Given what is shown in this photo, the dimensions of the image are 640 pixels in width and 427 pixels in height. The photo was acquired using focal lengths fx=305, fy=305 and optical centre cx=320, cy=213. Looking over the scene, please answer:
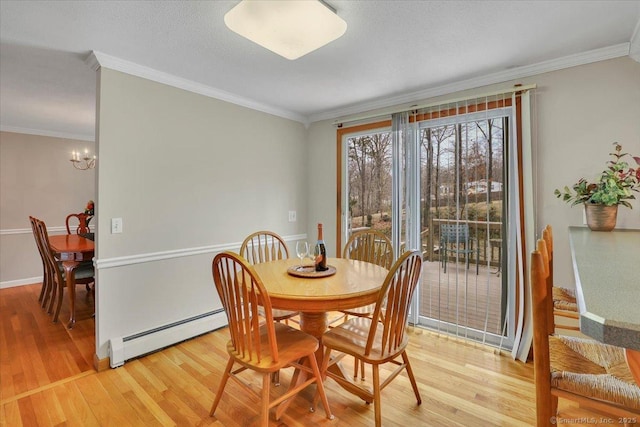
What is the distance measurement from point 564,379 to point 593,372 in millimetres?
191

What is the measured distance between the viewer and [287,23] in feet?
5.27

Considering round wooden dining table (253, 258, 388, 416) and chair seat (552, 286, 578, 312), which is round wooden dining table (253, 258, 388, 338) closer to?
round wooden dining table (253, 258, 388, 416)

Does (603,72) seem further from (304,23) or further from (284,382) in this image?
(284,382)

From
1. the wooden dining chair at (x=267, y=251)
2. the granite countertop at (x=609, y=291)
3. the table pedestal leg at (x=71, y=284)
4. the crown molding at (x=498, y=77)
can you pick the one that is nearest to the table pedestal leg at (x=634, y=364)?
the granite countertop at (x=609, y=291)

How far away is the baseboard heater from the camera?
7.73 feet

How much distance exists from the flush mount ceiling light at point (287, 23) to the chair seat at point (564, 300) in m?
2.03

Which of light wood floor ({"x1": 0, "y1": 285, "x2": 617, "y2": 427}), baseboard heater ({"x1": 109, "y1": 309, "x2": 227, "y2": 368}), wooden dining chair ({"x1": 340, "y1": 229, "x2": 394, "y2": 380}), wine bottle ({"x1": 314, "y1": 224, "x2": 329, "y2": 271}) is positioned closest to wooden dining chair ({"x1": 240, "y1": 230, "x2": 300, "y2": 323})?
wine bottle ({"x1": 314, "y1": 224, "x2": 329, "y2": 271})

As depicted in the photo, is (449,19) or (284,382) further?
(284,382)

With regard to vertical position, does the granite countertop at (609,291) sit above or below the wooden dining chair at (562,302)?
above

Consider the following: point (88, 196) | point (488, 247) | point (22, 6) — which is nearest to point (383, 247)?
point (488, 247)

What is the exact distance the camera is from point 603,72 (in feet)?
7.20

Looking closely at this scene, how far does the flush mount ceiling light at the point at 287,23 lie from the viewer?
1520mm

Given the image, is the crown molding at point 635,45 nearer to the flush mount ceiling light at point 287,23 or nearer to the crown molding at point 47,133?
the flush mount ceiling light at point 287,23

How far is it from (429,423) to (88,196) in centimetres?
591
